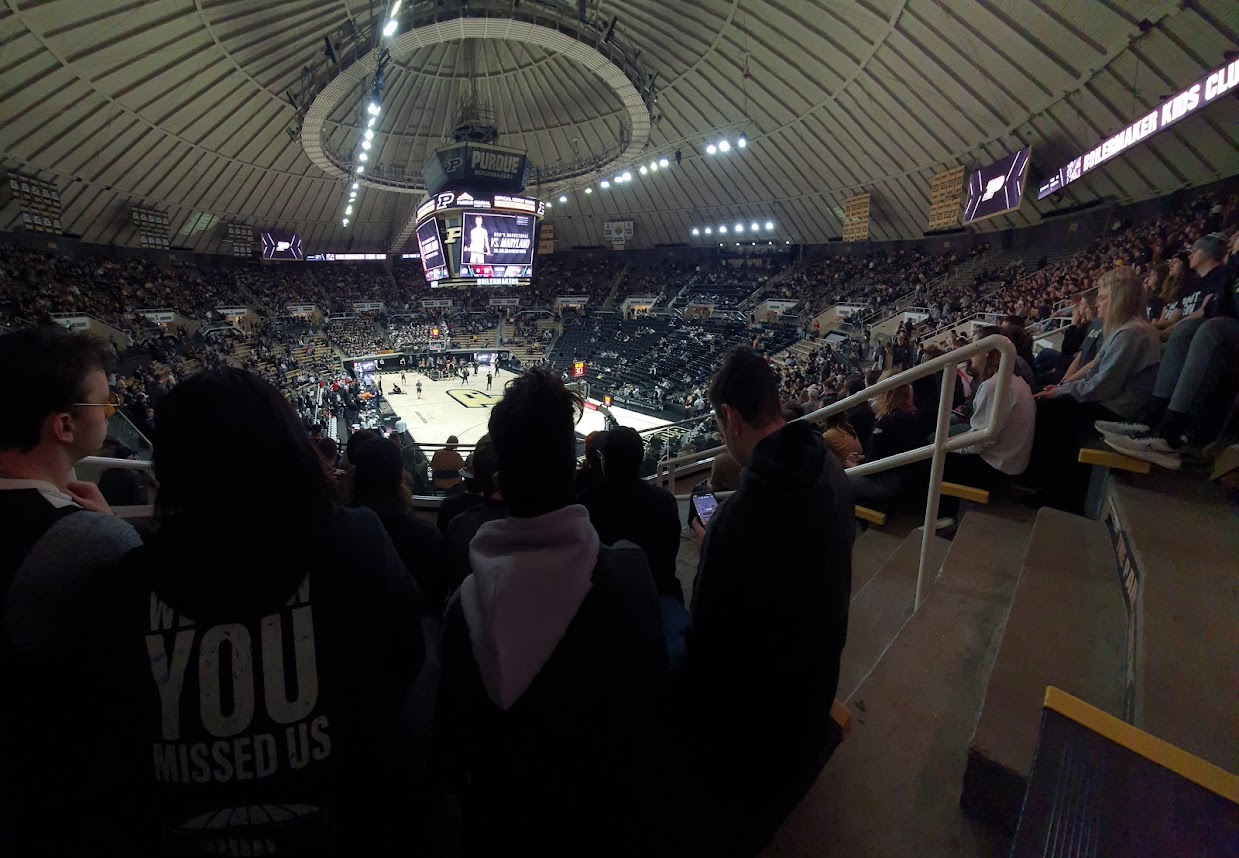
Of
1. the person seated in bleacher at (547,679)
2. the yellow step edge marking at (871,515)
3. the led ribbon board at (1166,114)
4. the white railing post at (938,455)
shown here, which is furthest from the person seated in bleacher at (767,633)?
the led ribbon board at (1166,114)

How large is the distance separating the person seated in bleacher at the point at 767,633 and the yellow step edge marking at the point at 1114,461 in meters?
2.61

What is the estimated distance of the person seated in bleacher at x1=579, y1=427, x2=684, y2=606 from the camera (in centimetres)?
246

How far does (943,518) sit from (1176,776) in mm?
3137

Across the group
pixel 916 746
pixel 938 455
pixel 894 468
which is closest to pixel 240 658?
pixel 916 746

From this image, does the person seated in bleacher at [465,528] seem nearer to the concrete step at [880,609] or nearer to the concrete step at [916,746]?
the concrete step at [916,746]

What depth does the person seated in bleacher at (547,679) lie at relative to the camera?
1062 millimetres

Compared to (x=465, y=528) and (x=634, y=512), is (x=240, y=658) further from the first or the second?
(x=634, y=512)

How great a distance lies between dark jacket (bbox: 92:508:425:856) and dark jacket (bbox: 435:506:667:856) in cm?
24

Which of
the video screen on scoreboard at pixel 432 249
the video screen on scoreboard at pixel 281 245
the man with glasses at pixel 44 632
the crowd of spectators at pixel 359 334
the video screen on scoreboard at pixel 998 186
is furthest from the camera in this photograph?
the crowd of spectators at pixel 359 334

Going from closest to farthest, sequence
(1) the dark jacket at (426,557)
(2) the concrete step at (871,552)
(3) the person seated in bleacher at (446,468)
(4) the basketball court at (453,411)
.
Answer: (1) the dark jacket at (426,557)
(2) the concrete step at (871,552)
(3) the person seated in bleacher at (446,468)
(4) the basketball court at (453,411)

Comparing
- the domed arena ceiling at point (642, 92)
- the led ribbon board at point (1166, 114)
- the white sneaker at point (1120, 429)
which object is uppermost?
the domed arena ceiling at point (642, 92)

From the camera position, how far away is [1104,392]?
11.4ft

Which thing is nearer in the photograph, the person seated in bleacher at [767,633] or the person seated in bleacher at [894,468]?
the person seated in bleacher at [767,633]

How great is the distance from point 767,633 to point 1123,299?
397cm
